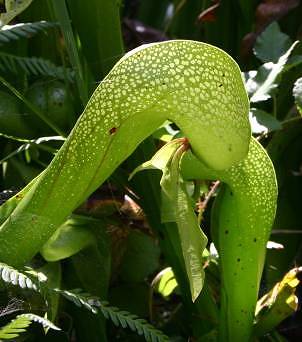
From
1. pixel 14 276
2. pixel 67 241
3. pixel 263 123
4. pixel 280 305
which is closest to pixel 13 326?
pixel 14 276

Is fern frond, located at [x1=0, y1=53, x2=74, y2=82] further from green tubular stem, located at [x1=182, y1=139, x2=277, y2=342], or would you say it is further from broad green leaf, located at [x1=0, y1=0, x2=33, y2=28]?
green tubular stem, located at [x1=182, y1=139, x2=277, y2=342]

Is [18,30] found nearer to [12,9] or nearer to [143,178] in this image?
[12,9]

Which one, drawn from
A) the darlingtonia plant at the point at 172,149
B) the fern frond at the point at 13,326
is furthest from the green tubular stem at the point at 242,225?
the fern frond at the point at 13,326

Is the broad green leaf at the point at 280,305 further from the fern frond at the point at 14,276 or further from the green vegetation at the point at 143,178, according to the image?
the fern frond at the point at 14,276

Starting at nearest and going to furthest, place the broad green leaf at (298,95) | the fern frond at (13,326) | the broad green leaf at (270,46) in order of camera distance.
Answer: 1. the fern frond at (13,326)
2. the broad green leaf at (298,95)
3. the broad green leaf at (270,46)

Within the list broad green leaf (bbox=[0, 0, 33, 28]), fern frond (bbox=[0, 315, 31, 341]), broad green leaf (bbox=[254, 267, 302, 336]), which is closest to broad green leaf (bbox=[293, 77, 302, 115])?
broad green leaf (bbox=[254, 267, 302, 336])

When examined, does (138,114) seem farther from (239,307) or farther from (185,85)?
(239,307)
